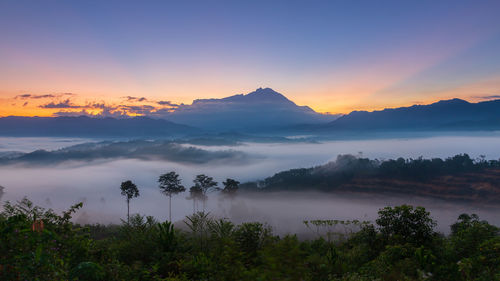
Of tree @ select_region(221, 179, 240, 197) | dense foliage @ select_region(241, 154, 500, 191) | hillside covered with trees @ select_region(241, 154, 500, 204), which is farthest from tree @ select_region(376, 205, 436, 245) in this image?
dense foliage @ select_region(241, 154, 500, 191)

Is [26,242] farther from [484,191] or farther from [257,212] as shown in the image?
[484,191]

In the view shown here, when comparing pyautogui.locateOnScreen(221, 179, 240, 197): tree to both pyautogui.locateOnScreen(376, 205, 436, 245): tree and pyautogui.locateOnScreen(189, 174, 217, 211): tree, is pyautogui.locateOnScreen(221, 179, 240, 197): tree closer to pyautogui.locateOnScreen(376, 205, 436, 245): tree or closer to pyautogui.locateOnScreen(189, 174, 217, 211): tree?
pyautogui.locateOnScreen(189, 174, 217, 211): tree

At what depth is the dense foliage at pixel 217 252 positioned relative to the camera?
4.10 meters

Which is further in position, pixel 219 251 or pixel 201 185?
pixel 201 185

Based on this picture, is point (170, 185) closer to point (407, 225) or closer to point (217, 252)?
point (407, 225)

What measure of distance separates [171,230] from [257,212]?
94.4 meters

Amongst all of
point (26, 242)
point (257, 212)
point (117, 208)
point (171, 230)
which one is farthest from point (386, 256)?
point (117, 208)

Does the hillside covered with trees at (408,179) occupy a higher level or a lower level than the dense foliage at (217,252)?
lower

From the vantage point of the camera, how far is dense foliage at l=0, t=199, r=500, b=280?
410cm

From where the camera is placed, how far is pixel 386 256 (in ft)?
32.9

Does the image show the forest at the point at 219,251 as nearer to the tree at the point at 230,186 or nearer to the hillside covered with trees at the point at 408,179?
the tree at the point at 230,186

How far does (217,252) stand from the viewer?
6574 millimetres

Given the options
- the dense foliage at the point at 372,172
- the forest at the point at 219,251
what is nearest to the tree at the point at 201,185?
the forest at the point at 219,251

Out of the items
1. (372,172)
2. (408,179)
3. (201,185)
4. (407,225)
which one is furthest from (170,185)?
Result: (408,179)
